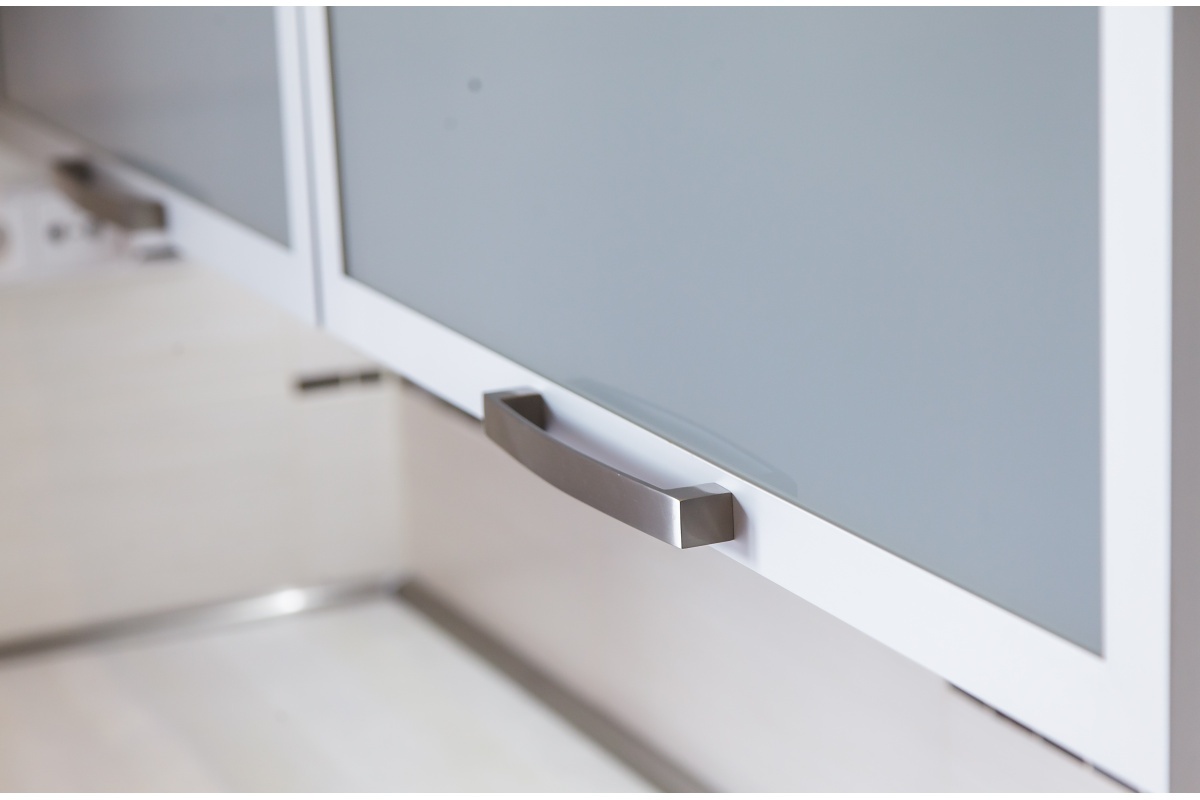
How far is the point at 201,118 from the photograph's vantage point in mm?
742

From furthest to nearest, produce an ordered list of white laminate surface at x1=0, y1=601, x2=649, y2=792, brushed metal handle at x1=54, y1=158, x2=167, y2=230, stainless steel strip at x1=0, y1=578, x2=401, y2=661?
1. stainless steel strip at x1=0, y1=578, x2=401, y2=661
2. white laminate surface at x1=0, y1=601, x2=649, y2=792
3. brushed metal handle at x1=54, y1=158, x2=167, y2=230

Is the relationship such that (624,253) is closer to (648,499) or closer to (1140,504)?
(648,499)

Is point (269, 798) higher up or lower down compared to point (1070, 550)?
lower down

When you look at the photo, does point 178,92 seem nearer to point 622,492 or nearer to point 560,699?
point 622,492

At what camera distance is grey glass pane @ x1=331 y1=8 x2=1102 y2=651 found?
29cm

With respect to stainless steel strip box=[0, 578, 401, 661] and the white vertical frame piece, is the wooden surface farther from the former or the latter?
the white vertical frame piece

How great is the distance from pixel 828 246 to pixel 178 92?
534mm

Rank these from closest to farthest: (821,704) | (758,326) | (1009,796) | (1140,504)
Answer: (1140,504)
(758,326)
(1009,796)
(821,704)

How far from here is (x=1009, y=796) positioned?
31.0 inches

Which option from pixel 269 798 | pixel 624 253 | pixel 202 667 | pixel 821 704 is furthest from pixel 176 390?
pixel 624 253

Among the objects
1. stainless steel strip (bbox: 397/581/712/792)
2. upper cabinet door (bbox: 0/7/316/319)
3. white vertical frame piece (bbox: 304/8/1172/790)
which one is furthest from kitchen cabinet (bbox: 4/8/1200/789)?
stainless steel strip (bbox: 397/581/712/792)

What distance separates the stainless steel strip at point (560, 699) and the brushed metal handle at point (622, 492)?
67 cm

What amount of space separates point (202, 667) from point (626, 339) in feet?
3.16

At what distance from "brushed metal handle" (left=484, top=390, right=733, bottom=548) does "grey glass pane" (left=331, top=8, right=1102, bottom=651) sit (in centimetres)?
2
